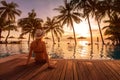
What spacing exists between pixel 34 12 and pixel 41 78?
4500cm

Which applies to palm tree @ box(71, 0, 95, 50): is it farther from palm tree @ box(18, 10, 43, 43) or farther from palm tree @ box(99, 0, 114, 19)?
palm tree @ box(18, 10, 43, 43)

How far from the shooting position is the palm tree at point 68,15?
41625mm

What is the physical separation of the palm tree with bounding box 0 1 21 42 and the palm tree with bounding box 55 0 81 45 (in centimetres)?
1062

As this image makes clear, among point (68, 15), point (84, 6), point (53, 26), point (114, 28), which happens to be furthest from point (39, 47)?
point (53, 26)

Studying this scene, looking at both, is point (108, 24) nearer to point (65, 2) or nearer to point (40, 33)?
point (65, 2)

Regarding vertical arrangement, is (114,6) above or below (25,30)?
above

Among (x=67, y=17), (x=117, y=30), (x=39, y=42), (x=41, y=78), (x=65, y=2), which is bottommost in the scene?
(x=41, y=78)

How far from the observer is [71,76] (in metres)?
4.17

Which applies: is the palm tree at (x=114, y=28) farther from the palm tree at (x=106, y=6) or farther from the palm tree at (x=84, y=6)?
the palm tree at (x=84, y=6)

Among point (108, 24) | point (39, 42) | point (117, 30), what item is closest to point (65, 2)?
point (108, 24)

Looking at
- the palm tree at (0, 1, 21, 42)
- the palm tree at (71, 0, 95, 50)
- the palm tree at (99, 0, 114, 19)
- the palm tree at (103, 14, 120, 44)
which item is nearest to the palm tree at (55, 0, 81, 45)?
the palm tree at (71, 0, 95, 50)

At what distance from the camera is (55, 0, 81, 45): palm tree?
41625 mm

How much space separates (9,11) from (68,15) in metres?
13.9

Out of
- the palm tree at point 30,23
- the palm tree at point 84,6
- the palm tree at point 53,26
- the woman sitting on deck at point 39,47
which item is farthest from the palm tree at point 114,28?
the woman sitting on deck at point 39,47
